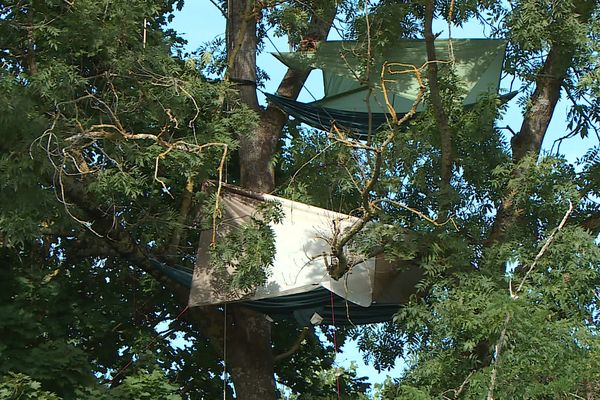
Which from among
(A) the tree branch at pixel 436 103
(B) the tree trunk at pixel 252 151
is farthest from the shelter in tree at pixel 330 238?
(B) the tree trunk at pixel 252 151

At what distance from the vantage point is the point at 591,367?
649 cm

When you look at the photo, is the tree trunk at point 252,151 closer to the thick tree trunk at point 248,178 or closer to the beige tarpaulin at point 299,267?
the thick tree trunk at point 248,178

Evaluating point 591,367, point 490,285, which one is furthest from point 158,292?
point 591,367

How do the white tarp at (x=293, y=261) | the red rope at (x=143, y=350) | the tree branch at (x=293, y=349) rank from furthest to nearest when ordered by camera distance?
the tree branch at (x=293, y=349) → the red rope at (x=143, y=350) → the white tarp at (x=293, y=261)

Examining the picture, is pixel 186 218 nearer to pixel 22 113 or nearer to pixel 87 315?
pixel 87 315

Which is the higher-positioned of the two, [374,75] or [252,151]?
[374,75]

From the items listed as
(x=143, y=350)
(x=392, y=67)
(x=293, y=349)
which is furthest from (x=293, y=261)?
(x=392, y=67)

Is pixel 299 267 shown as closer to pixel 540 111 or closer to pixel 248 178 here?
pixel 248 178

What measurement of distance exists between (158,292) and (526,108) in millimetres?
3237

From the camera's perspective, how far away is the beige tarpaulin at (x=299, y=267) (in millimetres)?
7637

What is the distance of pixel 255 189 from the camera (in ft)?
30.1

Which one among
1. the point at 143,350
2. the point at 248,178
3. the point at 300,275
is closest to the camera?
the point at 300,275

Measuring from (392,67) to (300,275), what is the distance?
1.97 m

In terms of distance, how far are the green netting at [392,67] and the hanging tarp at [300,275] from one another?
113 centimetres
